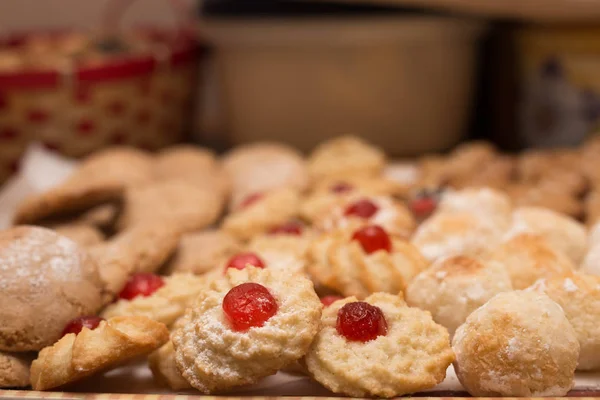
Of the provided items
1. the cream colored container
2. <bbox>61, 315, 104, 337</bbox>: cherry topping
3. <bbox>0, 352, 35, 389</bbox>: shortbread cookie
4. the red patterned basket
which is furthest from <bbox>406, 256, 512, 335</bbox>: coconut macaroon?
the red patterned basket

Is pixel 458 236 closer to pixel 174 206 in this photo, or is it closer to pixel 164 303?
pixel 164 303

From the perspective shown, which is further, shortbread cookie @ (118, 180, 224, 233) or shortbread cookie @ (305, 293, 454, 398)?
shortbread cookie @ (118, 180, 224, 233)

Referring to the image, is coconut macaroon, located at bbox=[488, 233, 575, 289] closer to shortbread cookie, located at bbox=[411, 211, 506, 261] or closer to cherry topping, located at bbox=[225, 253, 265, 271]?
shortbread cookie, located at bbox=[411, 211, 506, 261]

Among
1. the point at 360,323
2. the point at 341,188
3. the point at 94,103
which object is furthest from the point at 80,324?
the point at 94,103

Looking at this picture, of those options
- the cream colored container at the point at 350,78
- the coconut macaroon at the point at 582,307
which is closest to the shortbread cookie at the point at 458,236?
the coconut macaroon at the point at 582,307

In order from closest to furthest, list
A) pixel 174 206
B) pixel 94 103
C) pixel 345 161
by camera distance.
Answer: pixel 174 206
pixel 345 161
pixel 94 103

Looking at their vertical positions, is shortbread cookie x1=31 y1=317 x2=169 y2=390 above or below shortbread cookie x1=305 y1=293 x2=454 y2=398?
below

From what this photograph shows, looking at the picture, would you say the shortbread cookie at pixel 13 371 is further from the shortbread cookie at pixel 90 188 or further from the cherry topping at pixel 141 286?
the shortbread cookie at pixel 90 188
